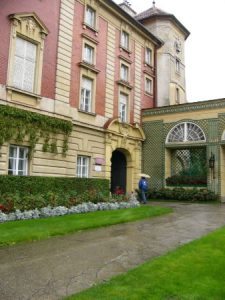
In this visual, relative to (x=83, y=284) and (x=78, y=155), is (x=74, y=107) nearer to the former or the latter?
(x=78, y=155)

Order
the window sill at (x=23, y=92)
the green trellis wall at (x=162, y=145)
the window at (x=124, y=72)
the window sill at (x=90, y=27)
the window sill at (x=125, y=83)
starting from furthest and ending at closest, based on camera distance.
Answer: the window at (x=124, y=72) → the window sill at (x=125, y=83) → the green trellis wall at (x=162, y=145) → the window sill at (x=90, y=27) → the window sill at (x=23, y=92)

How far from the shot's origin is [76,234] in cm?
822

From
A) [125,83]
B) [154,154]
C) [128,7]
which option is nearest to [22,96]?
[125,83]

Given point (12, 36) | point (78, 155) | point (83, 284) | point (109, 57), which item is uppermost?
point (109, 57)

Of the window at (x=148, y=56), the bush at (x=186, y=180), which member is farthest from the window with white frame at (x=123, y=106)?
the bush at (x=186, y=180)

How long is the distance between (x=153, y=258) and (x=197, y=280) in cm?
146

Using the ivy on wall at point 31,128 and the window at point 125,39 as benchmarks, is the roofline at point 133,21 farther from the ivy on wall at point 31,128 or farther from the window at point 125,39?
the ivy on wall at point 31,128

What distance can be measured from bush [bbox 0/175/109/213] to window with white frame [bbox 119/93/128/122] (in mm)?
7108

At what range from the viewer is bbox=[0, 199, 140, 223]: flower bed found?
9.91 meters

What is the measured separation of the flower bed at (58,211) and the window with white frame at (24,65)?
6.70 metres

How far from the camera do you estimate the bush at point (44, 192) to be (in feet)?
36.9

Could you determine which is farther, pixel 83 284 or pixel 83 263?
pixel 83 263

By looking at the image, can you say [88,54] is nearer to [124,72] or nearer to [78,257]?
[124,72]

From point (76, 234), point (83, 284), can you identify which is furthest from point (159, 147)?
point (83, 284)
